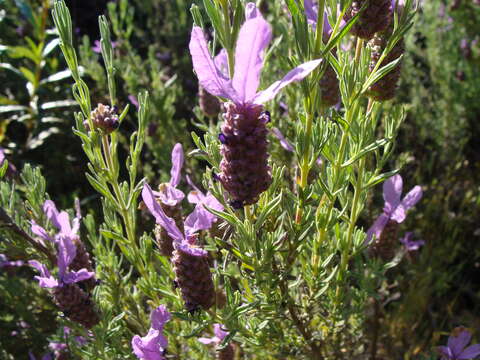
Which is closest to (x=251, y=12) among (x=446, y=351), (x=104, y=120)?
(x=104, y=120)

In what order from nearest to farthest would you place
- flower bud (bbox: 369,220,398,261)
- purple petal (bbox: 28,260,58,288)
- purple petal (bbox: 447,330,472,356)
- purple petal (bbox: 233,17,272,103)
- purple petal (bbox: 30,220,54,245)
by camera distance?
purple petal (bbox: 233,17,272,103), purple petal (bbox: 28,260,58,288), purple petal (bbox: 30,220,54,245), purple petal (bbox: 447,330,472,356), flower bud (bbox: 369,220,398,261)

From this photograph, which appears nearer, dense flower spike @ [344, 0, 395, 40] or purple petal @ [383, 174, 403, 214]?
dense flower spike @ [344, 0, 395, 40]

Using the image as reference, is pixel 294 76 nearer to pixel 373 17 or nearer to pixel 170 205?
pixel 373 17

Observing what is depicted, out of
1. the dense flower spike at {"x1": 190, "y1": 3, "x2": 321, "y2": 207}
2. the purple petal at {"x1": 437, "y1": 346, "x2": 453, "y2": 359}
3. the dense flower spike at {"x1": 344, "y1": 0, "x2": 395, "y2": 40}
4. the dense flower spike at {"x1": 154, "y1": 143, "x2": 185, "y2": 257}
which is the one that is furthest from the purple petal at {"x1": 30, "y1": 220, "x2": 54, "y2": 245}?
the purple petal at {"x1": 437, "y1": 346, "x2": 453, "y2": 359}

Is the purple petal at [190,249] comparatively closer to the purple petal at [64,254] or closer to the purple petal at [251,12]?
the purple petal at [64,254]

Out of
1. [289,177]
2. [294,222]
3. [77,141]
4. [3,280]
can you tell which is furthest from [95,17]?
[294,222]

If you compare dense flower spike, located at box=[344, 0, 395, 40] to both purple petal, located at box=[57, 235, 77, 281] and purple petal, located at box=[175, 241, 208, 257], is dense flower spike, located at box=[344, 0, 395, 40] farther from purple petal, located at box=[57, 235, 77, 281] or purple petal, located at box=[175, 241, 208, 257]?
purple petal, located at box=[57, 235, 77, 281]

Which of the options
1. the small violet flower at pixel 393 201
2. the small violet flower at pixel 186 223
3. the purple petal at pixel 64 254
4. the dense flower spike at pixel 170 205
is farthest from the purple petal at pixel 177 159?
the small violet flower at pixel 393 201
